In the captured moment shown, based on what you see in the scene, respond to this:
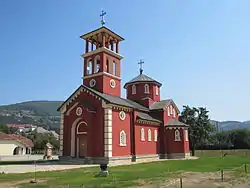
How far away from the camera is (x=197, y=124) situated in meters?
46.1

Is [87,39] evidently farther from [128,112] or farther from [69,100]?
[128,112]

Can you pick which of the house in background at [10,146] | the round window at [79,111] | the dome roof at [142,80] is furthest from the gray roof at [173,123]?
the house in background at [10,146]

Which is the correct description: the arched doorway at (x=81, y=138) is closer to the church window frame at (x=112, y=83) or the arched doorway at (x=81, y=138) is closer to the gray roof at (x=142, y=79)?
the church window frame at (x=112, y=83)

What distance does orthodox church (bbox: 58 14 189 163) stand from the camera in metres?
26.8

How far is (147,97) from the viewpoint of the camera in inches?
1527

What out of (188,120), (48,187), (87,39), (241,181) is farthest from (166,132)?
(48,187)

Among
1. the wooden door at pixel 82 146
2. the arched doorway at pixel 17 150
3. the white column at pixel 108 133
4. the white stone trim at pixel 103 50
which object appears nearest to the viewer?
the white column at pixel 108 133

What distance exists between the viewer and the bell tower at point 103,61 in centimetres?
3048

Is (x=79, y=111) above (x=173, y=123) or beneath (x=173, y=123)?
above

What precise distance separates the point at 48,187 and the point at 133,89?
28.7 meters

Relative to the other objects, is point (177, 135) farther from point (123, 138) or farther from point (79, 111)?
point (79, 111)

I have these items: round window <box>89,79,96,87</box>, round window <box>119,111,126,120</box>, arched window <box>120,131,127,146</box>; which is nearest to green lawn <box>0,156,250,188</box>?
arched window <box>120,131,127,146</box>

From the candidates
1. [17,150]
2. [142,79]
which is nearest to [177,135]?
[142,79]

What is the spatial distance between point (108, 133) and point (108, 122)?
109 cm
